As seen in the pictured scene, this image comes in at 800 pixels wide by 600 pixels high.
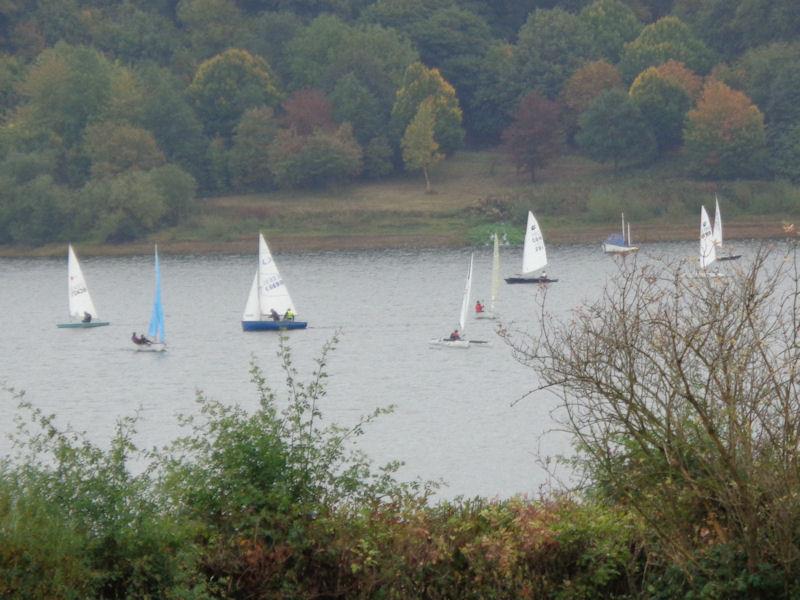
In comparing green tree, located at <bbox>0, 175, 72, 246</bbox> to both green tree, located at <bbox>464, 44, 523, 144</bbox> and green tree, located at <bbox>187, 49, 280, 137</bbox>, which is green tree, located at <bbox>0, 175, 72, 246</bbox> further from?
green tree, located at <bbox>464, 44, 523, 144</bbox>

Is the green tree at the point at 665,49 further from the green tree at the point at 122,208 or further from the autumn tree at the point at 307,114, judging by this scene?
the green tree at the point at 122,208

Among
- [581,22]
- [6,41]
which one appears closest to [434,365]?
[581,22]

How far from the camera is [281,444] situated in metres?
18.0

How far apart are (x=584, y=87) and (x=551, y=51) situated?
5633 millimetres

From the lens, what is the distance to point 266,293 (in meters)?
70.4

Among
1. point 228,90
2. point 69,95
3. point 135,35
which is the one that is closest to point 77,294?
point 228,90

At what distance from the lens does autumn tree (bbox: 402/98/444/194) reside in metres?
114

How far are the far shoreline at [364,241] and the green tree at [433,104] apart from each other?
40.8 ft

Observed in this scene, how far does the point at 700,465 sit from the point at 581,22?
114 meters

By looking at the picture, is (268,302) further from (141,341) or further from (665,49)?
(665,49)

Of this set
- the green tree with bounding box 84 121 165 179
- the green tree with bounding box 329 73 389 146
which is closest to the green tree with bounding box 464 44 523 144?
the green tree with bounding box 329 73 389 146

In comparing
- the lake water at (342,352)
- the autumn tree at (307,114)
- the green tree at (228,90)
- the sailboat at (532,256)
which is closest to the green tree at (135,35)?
the green tree at (228,90)

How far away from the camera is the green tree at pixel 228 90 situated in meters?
121

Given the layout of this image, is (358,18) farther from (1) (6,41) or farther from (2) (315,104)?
(1) (6,41)
